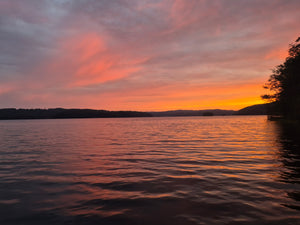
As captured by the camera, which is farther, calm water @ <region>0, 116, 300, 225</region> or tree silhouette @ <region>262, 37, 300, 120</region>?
tree silhouette @ <region>262, 37, 300, 120</region>

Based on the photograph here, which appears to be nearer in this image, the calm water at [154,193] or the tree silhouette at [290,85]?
the calm water at [154,193]

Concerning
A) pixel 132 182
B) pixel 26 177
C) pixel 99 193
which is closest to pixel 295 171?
pixel 132 182

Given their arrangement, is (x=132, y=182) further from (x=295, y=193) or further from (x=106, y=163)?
(x=295, y=193)

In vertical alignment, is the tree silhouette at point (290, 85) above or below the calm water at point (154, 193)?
above

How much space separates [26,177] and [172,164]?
371 inches

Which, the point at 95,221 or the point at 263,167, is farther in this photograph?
the point at 263,167

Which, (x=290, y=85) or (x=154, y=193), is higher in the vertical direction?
(x=290, y=85)

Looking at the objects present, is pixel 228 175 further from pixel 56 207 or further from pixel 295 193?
pixel 56 207

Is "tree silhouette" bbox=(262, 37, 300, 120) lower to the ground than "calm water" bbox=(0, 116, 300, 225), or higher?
higher

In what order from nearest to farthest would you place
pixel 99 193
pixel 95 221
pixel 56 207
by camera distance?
pixel 95 221
pixel 56 207
pixel 99 193

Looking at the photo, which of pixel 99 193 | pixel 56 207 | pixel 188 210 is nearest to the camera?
pixel 188 210

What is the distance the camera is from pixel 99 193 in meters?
9.00

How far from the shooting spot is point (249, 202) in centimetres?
754

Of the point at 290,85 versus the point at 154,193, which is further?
the point at 290,85
